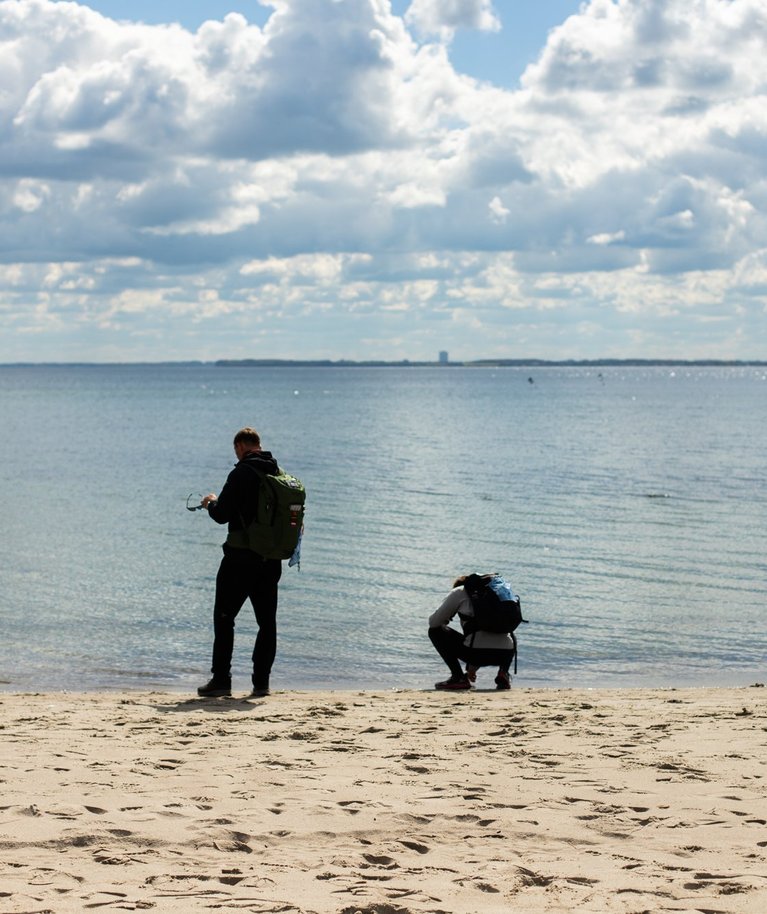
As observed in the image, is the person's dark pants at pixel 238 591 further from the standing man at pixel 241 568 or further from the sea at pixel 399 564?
the sea at pixel 399 564

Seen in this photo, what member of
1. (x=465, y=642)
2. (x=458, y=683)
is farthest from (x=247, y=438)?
(x=458, y=683)

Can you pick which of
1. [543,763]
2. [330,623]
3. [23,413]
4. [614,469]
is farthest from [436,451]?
[23,413]

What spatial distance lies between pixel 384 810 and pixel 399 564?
15.2m

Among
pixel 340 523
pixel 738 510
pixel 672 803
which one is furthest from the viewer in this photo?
pixel 738 510

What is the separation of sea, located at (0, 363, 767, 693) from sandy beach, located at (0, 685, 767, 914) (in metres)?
4.16

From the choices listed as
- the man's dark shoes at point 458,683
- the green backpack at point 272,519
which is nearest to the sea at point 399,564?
the man's dark shoes at point 458,683

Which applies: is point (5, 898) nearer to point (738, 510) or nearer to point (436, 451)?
point (738, 510)

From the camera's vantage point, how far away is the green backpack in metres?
10.1

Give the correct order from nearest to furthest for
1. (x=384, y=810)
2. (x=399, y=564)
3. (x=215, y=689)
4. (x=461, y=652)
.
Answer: (x=384, y=810), (x=215, y=689), (x=461, y=652), (x=399, y=564)

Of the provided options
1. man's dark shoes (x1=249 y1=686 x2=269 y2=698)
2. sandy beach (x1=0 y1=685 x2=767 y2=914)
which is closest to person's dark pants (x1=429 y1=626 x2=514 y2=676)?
sandy beach (x1=0 y1=685 x2=767 y2=914)

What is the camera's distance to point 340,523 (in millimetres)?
27828

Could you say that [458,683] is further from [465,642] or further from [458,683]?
[465,642]

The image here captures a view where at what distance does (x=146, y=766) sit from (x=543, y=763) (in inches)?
104

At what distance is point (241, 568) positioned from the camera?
33.6 feet
